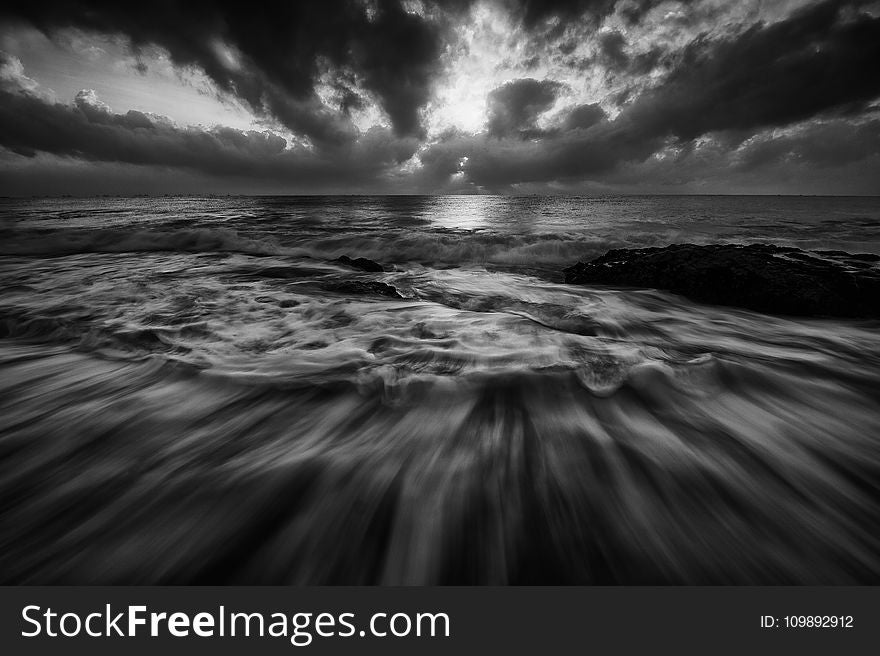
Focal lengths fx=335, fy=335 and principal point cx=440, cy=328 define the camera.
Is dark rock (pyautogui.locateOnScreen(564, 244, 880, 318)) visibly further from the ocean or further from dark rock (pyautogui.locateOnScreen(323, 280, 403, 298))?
dark rock (pyautogui.locateOnScreen(323, 280, 403, 298))

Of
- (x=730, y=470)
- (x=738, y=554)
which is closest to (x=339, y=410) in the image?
(x=738, y=554)

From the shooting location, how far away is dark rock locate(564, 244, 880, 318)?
4.63 meters

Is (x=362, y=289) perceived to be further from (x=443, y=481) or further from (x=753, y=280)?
(x=753, y=280)

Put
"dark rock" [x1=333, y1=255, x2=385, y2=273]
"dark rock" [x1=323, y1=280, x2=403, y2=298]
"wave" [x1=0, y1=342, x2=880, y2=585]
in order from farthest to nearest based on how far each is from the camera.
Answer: "dark rock" [x1=333, y1=255, x2=385, y2=273] < "dark rock" [x1=323, y1=280, x2=403, y2=298] < "wave" [x1=0, y1=342, x2=880, y2=585]

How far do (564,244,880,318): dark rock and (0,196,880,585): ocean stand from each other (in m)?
0.43

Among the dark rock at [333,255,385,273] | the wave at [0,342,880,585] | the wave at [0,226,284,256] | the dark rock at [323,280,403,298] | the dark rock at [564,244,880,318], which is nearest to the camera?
the wave at [0,342,880,585]

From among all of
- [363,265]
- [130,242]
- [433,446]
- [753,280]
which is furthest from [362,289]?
[130,242]

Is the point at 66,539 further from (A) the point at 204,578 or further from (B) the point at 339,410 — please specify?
(B) the point at 339,410

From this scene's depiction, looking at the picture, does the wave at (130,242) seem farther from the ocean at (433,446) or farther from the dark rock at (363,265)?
the ocean at (433,446)

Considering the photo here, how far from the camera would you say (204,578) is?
1407 mm

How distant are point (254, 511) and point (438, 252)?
9959mm

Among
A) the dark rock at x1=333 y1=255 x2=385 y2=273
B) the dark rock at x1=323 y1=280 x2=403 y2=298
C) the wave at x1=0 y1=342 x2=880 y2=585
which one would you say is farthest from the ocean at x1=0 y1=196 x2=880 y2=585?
the dark rock at x1=333 y1=255 x2=385 y2=273

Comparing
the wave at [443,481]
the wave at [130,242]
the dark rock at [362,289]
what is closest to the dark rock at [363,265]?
the dark rock at [362,289]

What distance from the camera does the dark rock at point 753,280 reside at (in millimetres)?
4626
